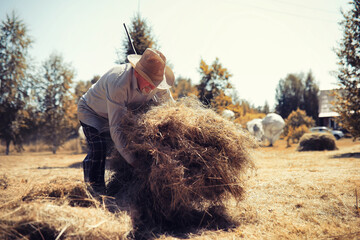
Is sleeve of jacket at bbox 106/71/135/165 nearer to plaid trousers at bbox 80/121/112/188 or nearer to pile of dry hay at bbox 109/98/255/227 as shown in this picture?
pile of dry hay at bbox 109/98/255/227

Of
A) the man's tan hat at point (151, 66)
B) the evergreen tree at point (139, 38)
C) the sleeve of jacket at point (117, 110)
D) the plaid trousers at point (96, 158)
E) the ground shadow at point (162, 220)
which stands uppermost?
the evergreen tree at point (139, 38)

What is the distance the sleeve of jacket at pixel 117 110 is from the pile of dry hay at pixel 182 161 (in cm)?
9

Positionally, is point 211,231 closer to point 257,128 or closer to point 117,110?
point 117,110

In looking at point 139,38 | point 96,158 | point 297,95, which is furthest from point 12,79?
point 297,95

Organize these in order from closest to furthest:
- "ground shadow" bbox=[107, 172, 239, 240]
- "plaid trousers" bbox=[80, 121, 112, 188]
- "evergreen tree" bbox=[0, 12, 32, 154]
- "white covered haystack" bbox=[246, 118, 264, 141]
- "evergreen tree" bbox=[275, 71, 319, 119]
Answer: "ground shadow" bbox=[107, 172, 239, 240], "plaid trousers" bbox=[80, 121, 112, 188], "evergreen tree" bbox=[0, 12, 32, 154], "white covered haystack" bbox=[246, 118, 264, 141], "evergreen tree" bbox=[275, 71, 319, 119]

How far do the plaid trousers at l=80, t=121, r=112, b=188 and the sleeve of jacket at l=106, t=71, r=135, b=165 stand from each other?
64cm

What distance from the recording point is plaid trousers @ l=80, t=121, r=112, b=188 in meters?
3.32

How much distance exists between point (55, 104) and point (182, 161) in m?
20.7

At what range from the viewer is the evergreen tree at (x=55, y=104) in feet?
66.7

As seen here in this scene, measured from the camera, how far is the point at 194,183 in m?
2.46

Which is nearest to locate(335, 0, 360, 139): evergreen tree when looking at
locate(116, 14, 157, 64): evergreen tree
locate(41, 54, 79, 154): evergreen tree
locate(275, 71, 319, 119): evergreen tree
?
locate(116, 14, 157, 64): evergreen tree

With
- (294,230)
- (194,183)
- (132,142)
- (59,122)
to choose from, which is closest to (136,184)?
(132,142)

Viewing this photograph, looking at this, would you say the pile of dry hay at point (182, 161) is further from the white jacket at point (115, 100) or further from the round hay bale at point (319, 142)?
the round hay bale at point (319, 142)

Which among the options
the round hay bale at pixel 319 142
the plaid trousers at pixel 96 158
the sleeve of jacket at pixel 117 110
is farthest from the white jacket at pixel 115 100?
the round hay bale at pixel 319 142
